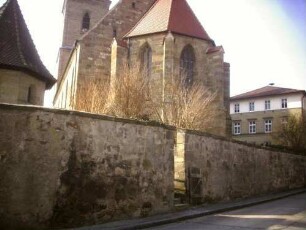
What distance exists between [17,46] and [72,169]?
10982 millimetres

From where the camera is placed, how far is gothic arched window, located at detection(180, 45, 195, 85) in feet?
79.6

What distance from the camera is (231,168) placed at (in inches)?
536

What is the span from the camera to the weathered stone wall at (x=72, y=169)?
7.59 metres

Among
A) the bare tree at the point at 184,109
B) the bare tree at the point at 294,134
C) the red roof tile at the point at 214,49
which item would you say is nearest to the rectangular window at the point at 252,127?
the bare tree at the point at 294,134

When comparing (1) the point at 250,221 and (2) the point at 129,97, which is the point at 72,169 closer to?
(1) the point at 250,221

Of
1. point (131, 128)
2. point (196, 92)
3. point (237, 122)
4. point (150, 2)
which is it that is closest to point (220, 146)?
point (131, 128)

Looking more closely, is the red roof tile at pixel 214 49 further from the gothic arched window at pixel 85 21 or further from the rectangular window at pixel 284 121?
the gothic arched window at pixel 85 21

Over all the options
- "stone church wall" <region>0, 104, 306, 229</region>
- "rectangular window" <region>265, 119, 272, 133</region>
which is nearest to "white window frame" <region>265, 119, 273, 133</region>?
"rectangular window" <region>265, 119, 272, 133</region>

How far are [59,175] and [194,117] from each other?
11.3 meters

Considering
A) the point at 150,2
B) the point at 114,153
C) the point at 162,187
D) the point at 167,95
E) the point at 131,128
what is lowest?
the point at 162,187

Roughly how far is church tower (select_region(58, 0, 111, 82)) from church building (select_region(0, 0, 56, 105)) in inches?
846

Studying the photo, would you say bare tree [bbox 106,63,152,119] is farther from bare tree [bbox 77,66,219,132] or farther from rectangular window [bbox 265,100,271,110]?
rectangular window [bbox 265,100,271,110]

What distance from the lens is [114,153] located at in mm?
9133

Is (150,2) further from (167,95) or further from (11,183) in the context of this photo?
(11,183)
